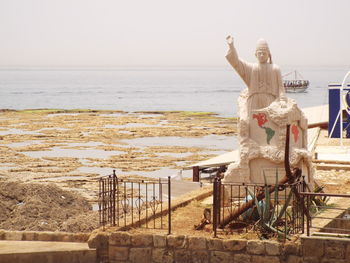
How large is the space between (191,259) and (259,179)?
3666 millimetres

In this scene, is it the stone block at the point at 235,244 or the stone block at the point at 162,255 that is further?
the stone block at the point at 162,255

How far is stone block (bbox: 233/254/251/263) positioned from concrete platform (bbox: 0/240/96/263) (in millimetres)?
2295

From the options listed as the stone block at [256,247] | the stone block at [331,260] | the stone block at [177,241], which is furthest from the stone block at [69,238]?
the stone block at [331,260]

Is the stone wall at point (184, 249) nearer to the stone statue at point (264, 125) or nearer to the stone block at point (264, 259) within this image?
the stone block at point (264, 259)

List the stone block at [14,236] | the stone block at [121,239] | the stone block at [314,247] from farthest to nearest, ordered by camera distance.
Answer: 1. the stone block at [14,236]
2. the stone block at [121,239]
3. the stone block at [314,247]

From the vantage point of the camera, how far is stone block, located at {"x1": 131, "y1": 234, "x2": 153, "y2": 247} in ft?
42.3

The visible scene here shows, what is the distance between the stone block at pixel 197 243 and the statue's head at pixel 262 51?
4779mm

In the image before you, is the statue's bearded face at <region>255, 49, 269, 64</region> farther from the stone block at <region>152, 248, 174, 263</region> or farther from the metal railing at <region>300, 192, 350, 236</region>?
the stone block at <region>152, 248, 174, 263</region>

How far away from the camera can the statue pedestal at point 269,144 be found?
1552cm

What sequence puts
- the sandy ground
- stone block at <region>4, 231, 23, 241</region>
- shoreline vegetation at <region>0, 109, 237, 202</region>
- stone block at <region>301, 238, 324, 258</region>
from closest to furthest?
stone block at <region>301, 238, 324, 258</region>, stone block at <region>4, 231, 23, 241</region>, the sandy ground, shoreline vegetation at <region>0, 109, 237, 202</region>

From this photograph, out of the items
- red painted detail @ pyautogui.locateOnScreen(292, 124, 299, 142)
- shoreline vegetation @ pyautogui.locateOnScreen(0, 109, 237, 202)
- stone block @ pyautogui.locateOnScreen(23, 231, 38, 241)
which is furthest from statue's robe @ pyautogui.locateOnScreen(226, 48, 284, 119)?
shoreline vegetation @ pyautogui.locateOnScreen(0, 109, 237, 202)

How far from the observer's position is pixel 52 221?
60.7ft

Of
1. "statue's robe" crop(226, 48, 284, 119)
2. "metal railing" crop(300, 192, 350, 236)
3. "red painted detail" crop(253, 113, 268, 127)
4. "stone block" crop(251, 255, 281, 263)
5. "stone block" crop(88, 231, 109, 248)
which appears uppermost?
"statue's robe" crop(226, 48, 284, 119)

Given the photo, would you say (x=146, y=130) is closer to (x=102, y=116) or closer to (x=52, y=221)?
(x=102, y=116)
